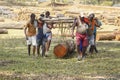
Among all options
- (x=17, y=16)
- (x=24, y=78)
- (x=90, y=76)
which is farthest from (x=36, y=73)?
(x=17, y=16)

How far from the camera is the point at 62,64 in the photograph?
14633 millimetres

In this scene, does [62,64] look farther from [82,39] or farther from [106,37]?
[106,37]

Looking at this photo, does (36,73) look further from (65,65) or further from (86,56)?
(86,56)

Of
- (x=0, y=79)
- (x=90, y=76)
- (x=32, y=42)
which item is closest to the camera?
(x=0, y=79)

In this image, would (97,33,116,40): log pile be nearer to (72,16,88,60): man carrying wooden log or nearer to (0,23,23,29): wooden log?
(72,16,88,60): man carrying wooden log

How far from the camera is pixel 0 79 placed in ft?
36.4

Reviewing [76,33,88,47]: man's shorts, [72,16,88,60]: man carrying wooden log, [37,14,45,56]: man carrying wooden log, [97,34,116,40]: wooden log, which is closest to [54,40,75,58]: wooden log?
[37,14,45,56]: man carrying wooden log

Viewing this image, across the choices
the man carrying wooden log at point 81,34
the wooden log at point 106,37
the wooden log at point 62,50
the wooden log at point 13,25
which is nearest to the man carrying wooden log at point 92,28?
the man carrying wooden log at point 81,34

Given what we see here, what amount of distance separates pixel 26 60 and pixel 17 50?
12.3 ft

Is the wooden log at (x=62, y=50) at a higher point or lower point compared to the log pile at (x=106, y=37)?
higher

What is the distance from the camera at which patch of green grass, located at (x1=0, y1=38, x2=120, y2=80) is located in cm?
1251

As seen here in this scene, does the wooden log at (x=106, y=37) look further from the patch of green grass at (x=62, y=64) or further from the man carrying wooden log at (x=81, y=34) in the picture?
the man carrying wooden log at (x=81, y=34)

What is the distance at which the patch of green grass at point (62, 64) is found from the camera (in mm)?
12508

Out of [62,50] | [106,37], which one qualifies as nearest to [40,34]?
[62,50]
